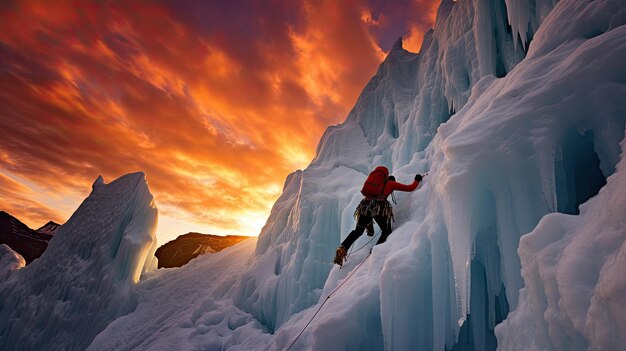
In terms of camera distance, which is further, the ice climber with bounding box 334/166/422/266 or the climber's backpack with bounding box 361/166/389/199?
the climber's backpack with bounding box 361/166/389/199

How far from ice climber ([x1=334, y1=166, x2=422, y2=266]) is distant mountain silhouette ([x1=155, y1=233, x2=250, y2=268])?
27.1m

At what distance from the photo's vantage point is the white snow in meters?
1.92

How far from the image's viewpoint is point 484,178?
3184 mm

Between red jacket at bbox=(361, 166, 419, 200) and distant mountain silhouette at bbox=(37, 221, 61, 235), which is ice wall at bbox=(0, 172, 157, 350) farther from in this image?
distant mountain silhouette at bbox=(37, 221, 61, 235)

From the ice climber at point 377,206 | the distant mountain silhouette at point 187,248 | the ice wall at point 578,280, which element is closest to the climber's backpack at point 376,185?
the ice climber at point 377,206

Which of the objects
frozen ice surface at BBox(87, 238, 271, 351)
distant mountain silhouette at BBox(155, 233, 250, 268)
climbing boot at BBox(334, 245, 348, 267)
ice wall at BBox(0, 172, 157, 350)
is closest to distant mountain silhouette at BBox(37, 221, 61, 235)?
distant mountain silhouette at BBox(155, 233, 250, 268)

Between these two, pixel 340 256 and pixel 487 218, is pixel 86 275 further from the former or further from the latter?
pixel 487 218

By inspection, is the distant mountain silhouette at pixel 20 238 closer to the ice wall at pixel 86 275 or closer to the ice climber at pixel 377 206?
the ice wall at pixel 86 275

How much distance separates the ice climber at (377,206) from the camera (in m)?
5.54

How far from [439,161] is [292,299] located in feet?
16.1

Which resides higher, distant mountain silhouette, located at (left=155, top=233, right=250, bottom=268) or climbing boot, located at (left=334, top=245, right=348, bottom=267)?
distant mountain silhouette, located at (left=155, top=233, right=250, bottom=268)

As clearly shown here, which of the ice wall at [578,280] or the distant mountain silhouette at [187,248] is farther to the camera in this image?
the distant mountain silhouette at [187,248]

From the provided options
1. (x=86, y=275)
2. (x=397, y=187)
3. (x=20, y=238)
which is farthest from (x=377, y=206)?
(x=20, y=238)

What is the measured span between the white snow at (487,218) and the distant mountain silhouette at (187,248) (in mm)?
Result: 22129
